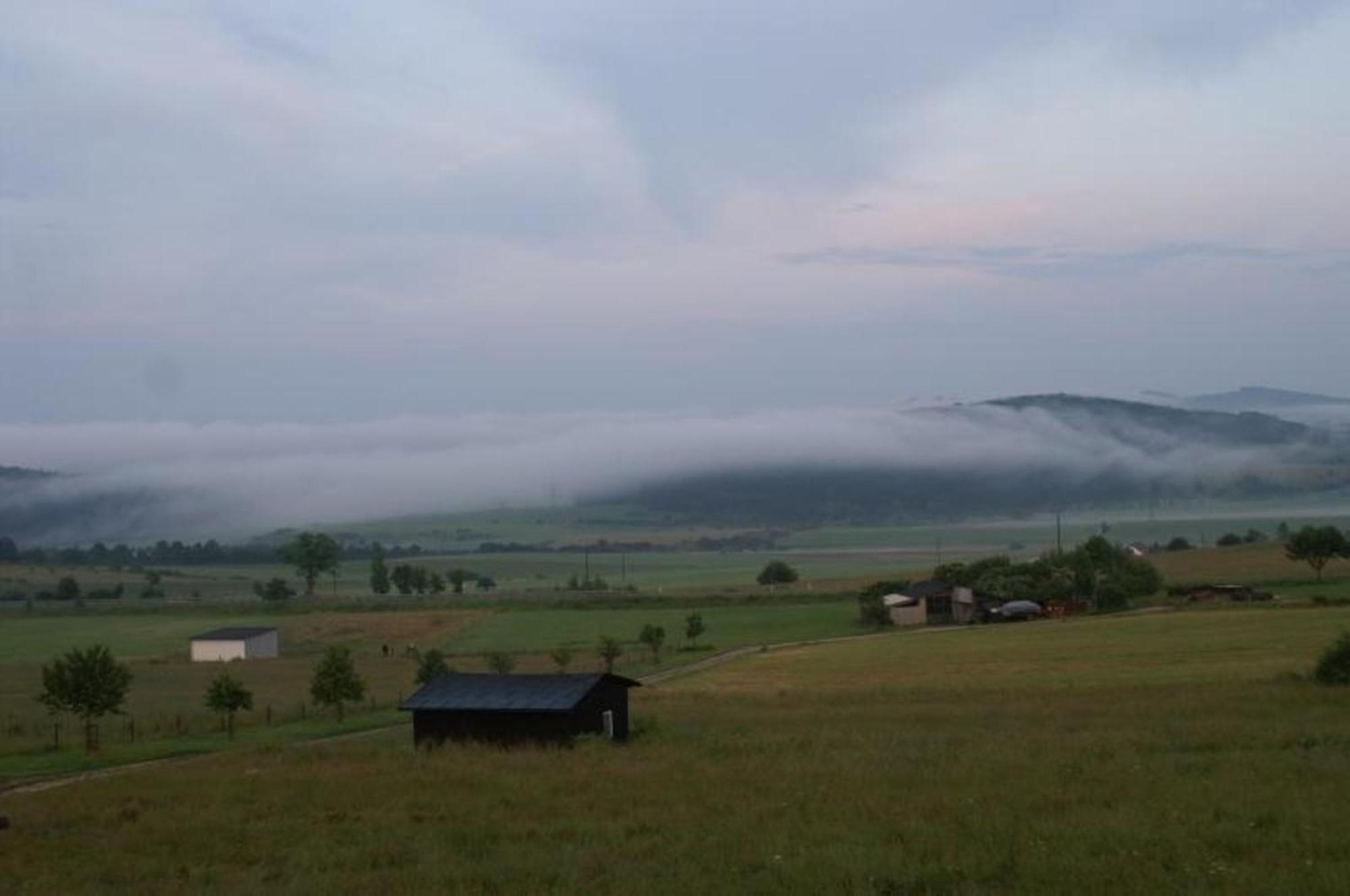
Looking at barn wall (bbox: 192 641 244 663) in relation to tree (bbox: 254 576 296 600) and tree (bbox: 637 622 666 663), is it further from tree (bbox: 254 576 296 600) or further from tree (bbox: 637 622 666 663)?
tree (bbox: 254 576 296 600)

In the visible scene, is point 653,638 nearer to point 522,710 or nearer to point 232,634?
point 232,634

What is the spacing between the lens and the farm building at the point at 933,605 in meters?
94.6

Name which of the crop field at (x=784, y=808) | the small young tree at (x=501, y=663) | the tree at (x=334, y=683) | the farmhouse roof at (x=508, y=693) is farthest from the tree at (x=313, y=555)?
the farmhouse roof at (x=508, y=693)

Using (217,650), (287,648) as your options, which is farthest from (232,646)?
(287,648)

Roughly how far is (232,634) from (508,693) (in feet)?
199

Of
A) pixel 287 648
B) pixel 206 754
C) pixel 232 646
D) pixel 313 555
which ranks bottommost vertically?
pixel 287 648

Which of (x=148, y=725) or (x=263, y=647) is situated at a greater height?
(x=148, y=725)

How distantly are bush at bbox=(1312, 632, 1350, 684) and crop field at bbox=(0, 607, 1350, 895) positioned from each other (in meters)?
0.61

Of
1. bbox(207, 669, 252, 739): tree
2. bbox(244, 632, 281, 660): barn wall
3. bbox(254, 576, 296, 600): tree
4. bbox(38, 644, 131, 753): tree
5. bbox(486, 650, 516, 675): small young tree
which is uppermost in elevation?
bbox(38, 644, 131, 753): tree

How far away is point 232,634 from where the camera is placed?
91812 millimetres

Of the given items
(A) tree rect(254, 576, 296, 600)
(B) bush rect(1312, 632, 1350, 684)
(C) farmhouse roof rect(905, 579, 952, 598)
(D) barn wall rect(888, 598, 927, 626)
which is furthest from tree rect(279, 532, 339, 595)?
(B) bush rect(1312, 632, 1350, 684)

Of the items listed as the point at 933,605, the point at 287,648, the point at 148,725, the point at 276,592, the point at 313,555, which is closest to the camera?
the point at 148,725

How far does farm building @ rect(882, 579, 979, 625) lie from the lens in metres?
94.6

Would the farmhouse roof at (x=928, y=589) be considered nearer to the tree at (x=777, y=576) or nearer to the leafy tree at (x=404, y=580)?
the tree at (x=777, y=576)
